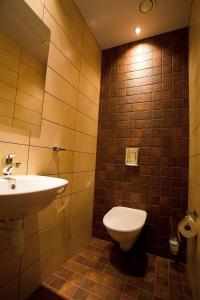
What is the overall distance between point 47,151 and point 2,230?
63 cm

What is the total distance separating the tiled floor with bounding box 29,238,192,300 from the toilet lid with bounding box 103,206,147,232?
44cm

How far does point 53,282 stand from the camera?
126 centimetres

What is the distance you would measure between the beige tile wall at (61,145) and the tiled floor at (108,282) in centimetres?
11

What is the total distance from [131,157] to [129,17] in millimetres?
1567

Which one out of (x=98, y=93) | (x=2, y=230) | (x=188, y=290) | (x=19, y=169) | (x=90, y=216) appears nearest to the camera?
(x=2, y=230)

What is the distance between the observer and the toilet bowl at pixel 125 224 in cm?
128

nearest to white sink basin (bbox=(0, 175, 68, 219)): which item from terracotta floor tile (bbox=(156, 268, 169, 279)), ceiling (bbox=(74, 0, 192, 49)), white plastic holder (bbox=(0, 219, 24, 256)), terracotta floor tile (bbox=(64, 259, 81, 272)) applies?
white plastic holder (bbox=(0, 219, 24, 256))

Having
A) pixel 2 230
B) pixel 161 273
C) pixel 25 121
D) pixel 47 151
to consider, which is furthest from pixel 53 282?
pixel 25 121

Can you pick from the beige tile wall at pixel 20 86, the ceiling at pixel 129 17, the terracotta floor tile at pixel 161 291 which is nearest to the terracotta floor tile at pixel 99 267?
the terracotta floor tile at pixel 161 291

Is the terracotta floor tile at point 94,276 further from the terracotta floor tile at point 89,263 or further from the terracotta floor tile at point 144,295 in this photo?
the terracotta floor tile at point 144,295

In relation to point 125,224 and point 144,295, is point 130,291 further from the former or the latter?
point 125,224

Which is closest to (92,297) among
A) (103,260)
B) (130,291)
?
(130,291)

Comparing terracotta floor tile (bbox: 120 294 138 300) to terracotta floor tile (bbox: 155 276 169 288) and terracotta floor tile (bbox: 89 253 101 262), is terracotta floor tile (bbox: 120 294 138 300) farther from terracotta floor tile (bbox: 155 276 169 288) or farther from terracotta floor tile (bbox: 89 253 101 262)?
terracotta floor tile (bbox: 89 253 101 262)

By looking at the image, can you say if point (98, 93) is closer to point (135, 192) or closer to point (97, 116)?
point (97, 116)
